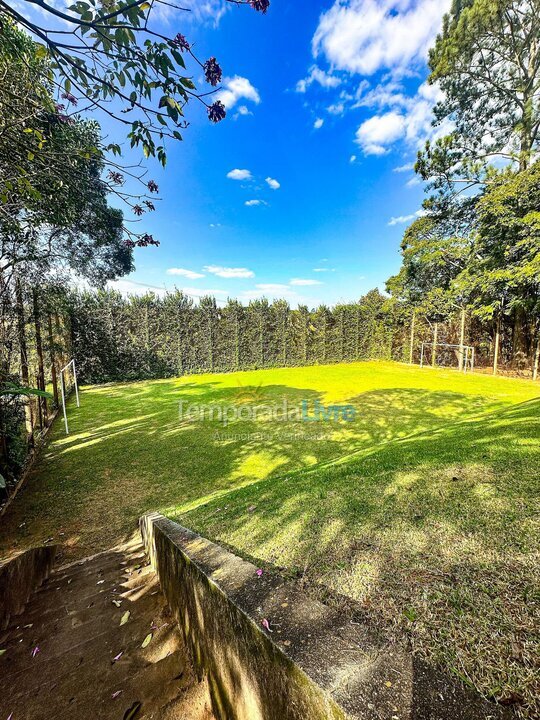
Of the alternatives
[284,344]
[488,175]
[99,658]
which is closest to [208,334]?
[284,344]

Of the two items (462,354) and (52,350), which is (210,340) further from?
(462,354)

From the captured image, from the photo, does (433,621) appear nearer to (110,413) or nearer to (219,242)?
(110,413)

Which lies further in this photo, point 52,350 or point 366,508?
point 52,350

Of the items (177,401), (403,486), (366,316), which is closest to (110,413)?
(177,401)

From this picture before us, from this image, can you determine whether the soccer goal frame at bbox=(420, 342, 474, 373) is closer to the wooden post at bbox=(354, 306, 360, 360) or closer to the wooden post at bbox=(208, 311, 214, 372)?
the wooden post at bbox=(354, 306, 360, 360)

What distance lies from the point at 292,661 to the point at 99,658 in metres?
1.42

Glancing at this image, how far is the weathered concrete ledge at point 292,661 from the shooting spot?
25.2 inches

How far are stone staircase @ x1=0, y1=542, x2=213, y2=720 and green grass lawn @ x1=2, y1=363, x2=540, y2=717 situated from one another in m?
0.58

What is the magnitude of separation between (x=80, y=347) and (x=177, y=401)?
20.2 feet

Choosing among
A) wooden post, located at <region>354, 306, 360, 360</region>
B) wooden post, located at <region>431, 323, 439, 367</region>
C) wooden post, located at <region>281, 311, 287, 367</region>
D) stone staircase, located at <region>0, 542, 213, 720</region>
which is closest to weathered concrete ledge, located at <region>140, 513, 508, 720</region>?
stone staircase, located at <region>0, 542, 213, 720</region>

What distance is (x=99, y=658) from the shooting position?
1494mm

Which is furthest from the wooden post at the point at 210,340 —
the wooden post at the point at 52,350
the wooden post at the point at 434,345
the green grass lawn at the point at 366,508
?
the wooden post at the point at 434,345

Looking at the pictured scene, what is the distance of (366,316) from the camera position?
→ 17.9 metres

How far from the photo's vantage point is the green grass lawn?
101 centimetres
